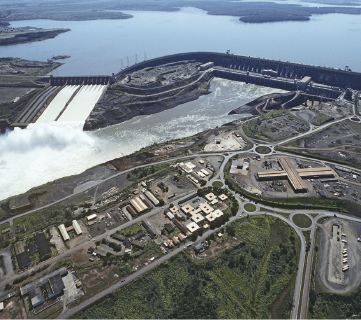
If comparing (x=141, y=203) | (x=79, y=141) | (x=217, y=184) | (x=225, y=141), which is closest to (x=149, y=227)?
(x=141, y=203)

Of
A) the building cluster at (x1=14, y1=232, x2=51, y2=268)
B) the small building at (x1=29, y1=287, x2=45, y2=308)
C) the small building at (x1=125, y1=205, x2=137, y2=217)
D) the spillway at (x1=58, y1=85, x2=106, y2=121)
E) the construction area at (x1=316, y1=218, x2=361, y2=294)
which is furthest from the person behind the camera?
the spillway at (x1=58, y1=85, x2=106, y2=121)

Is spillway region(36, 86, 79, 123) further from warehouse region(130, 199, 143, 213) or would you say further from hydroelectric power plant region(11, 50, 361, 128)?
warehouse region(130, 199, 143, 213)

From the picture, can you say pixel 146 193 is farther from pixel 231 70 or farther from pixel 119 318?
pixel 231 70

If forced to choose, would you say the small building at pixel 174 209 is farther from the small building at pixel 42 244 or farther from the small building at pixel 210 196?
the small building at pixel 42 244

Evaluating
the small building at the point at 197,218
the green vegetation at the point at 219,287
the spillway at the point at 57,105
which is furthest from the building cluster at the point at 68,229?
the spillway at the point at 57,105

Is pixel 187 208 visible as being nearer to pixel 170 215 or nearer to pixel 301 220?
pixel 170 215

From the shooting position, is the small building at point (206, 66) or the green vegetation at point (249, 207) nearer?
the green vegetation at point (249, 207)

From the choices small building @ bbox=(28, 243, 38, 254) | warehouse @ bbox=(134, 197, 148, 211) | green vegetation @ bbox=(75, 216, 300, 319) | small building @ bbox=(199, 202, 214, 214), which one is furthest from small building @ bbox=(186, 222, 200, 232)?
small building @ bbox=(28, 243, 38, 254)
